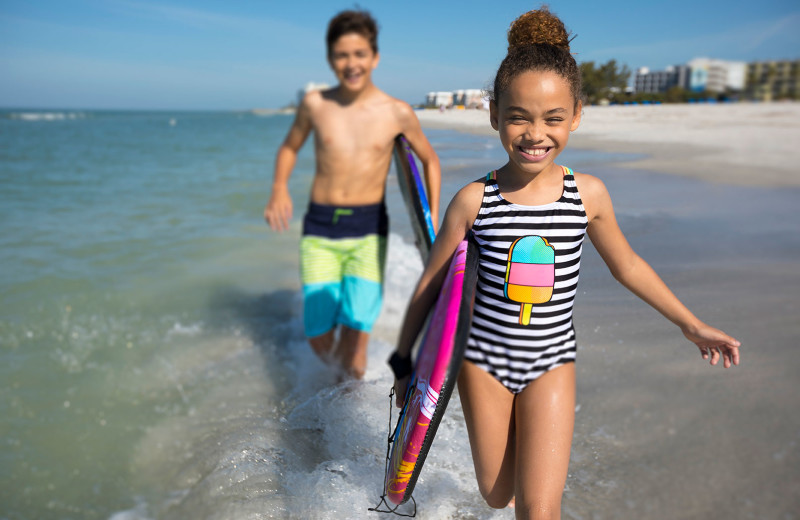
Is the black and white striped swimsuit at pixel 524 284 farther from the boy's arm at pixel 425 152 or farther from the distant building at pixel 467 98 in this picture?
the boy's arm at pixel 425 152

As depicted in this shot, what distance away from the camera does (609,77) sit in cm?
300

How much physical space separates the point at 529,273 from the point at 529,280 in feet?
0.08

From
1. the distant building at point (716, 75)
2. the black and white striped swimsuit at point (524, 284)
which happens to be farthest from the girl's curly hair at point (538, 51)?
the distant building at point (716, 75)

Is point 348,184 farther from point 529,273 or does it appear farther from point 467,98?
point 529,273

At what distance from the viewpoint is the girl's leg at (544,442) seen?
1834mm

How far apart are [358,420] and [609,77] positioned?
2.20 meters

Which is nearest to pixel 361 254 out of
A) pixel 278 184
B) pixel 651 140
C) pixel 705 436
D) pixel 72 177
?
pixel 278 184

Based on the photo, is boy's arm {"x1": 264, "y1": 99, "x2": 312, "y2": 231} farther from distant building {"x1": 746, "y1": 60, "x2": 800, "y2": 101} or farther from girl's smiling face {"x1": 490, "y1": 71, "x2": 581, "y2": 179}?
distant building {"x1": 746, "y1": 60, "x2": 800, "y2": 101}

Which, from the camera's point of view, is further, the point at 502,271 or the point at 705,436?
the point at 705,436

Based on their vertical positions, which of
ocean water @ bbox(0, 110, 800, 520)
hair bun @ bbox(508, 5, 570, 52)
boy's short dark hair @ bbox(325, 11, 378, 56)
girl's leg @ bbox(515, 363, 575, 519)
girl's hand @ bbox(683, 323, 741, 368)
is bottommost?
ocean water @ bbox(0, 110, 800, 520)

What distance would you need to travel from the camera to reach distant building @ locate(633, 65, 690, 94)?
3.99 meters

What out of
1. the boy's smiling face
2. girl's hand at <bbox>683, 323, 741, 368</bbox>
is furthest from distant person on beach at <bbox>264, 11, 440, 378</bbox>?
girl's hand at <bbox>683, 323, 741, 368</bbox>

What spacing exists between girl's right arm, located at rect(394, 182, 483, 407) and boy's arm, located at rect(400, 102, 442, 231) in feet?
4.23

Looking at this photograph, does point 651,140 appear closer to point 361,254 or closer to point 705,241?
point 705,241
